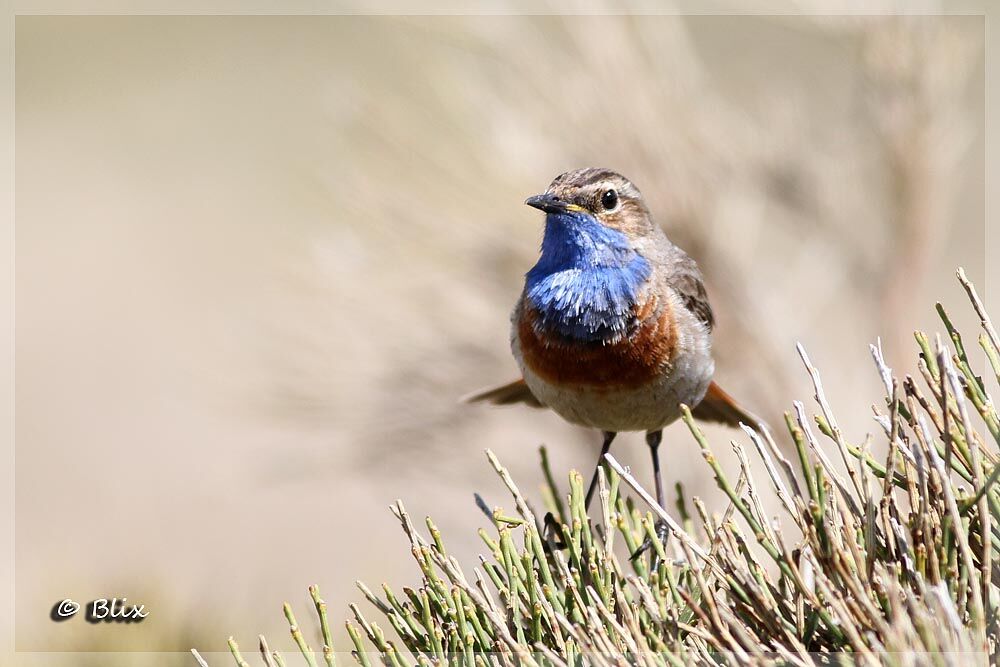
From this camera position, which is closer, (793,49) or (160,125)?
(793,49)

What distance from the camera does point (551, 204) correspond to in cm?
313

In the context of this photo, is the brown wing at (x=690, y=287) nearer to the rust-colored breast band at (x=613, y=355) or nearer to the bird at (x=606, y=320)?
the bird at (x=606, y=320)

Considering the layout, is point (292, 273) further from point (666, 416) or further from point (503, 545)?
point (503, 545)

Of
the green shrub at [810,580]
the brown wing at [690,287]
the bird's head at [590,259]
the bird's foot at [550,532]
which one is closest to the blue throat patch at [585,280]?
the bird's head at [590,259]

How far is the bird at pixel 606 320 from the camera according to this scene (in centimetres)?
304

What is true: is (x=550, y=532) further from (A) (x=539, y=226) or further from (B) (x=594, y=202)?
(A) (x=539, y=226)

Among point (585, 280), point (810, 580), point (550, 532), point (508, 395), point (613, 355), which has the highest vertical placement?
point (585, 280)

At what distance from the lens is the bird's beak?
3.11 m

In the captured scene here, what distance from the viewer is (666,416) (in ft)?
10.4

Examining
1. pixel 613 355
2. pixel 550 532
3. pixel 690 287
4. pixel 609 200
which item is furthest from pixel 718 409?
pixel 550 532

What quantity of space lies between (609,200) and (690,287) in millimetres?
363

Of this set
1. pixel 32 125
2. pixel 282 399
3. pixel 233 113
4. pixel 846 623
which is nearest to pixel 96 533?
pixel 282 399

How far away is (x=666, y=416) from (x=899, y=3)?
202 cm

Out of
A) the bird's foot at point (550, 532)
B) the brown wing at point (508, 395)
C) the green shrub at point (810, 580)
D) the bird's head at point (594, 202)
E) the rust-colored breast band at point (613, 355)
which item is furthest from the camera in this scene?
the brown wing at point (508, 395)
